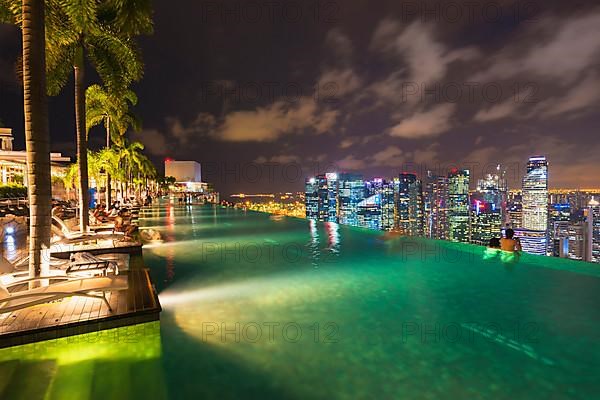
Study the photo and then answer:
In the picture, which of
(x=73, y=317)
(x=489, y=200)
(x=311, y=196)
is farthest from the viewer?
(x=311, y=196)

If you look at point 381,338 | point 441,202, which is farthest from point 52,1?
point 441,202

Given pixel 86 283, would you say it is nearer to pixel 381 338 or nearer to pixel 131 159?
pixel 381 338

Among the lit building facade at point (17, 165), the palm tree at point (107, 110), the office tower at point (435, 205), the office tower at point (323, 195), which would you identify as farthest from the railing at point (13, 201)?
the office tower at point (435, 205)

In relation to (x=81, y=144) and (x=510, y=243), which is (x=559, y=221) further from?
(x=81, y=144)

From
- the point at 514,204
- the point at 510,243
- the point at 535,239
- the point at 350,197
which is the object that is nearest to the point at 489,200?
the point at 514,204

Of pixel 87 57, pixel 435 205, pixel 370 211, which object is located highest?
pixel 87 57

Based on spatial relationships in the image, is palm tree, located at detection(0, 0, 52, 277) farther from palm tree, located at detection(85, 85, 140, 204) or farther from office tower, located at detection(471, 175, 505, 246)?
office tower, located at detection(471, 175, 505, 246)

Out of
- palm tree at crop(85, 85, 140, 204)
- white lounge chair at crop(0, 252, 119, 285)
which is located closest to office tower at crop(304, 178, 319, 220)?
palm tree at crop(85, 85, 140, 204)
